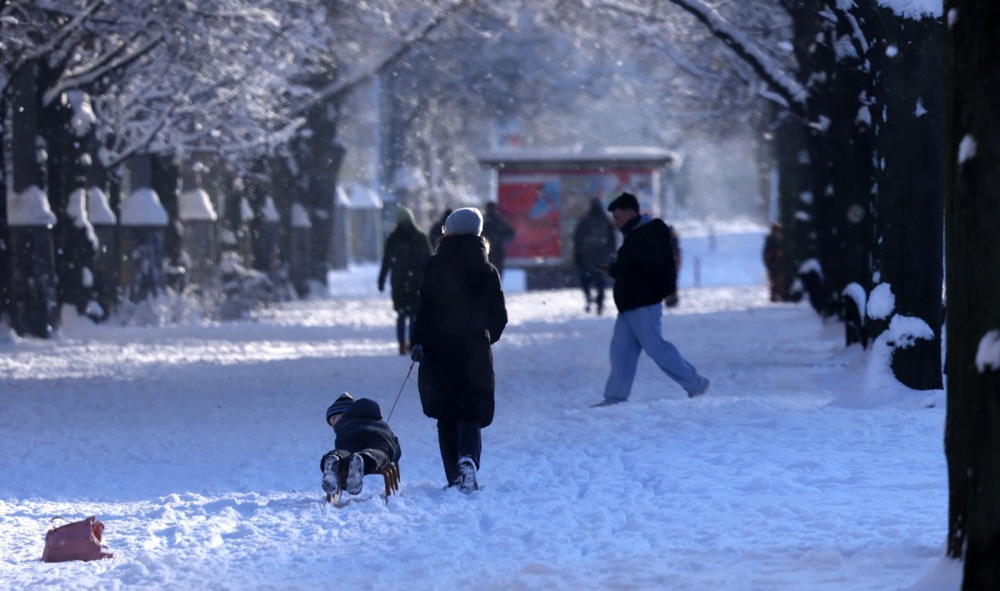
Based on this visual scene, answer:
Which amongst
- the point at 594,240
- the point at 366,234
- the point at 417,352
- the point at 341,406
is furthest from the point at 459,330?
the point at 366,234

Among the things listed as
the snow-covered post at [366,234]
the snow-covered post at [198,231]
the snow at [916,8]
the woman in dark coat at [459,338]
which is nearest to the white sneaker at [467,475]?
the woman in dark coat at [459,338]

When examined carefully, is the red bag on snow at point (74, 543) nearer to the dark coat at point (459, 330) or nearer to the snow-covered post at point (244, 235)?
the dark coat at point (459, 330)

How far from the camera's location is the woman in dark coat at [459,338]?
933 centimetres

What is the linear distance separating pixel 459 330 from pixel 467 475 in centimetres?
81

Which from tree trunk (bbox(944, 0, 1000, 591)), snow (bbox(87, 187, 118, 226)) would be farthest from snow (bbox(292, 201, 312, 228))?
tree trunk (bbox(944, 0, 1000, 591))

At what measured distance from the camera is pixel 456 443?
31.3ft

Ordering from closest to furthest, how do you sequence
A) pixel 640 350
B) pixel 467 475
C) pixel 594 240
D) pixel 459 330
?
pixel 467 475 < pixel 459 330 < pixel 640 350 < pixel 594 240

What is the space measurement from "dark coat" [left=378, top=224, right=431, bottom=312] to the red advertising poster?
19702mm

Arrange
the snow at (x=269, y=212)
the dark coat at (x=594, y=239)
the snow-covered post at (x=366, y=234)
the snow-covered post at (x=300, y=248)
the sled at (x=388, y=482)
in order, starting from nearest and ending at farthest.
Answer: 1. the sled at (x=388, y=482)
2. the dark coat at (x=594, y=239)
3. the snow at (x=269, y=212)
4. the snow-covered post at (x=300, y=248)
5. the snow-covered post at (x=366, y=234)

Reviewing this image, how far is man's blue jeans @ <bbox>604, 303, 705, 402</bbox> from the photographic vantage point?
44.4 feet

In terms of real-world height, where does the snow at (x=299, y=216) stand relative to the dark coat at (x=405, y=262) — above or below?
above

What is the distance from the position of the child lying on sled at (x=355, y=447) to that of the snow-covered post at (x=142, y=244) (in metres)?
17.6

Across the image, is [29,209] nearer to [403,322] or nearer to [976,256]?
[403,322]

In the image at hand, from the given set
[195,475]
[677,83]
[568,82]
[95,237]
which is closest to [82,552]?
[195,475]
